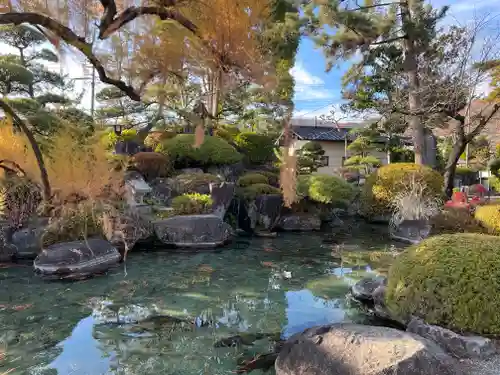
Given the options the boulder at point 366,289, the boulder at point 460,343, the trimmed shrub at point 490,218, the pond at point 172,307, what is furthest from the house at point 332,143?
the boulder at point 460,343

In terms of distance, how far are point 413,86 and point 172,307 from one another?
32.9 ft

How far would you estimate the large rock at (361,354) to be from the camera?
2.74 meters

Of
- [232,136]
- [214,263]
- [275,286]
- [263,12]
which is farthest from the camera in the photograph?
[232,136]

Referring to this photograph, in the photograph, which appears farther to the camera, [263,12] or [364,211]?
[364,211]

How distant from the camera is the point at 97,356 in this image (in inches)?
140

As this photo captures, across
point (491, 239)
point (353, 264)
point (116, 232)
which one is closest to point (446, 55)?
point (353, 264)

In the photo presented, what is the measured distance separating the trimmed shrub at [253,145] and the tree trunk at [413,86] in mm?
5290

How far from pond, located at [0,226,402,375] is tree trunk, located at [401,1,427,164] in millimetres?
5502

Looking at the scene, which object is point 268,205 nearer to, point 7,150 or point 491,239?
point 7,150

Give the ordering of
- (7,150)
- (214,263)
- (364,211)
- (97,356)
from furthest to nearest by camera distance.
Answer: (364,211), (214,263), (7,150), (97,356)

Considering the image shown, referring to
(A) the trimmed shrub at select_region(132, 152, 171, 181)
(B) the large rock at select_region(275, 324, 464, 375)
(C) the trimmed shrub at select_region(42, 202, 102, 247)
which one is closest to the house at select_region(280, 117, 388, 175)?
(A) the trimmed shrub at select_region(132, 152, 171, 181)

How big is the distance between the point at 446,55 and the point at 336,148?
518 inches

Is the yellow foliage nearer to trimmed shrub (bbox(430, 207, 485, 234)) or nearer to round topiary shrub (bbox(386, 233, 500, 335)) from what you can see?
round topiary shrub (bbox(386, 233, 500, 335))

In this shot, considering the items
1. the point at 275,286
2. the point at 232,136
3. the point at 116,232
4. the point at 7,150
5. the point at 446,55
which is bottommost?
the point at 275,286
